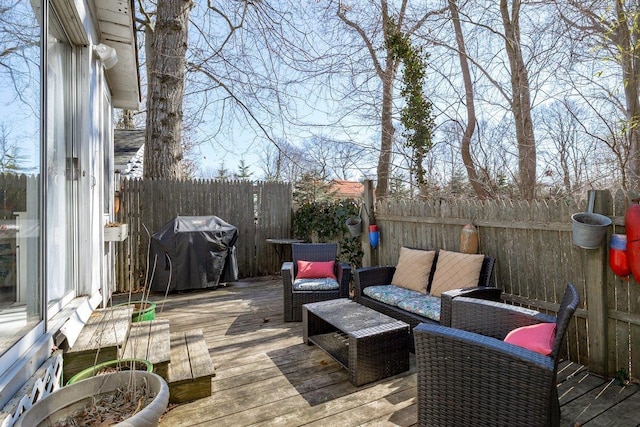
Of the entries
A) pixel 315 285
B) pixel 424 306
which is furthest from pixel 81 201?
pixel 424 306

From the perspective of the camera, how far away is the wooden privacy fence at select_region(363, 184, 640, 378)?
8.65ft

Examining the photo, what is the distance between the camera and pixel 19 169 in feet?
5.33

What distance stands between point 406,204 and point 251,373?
292cm

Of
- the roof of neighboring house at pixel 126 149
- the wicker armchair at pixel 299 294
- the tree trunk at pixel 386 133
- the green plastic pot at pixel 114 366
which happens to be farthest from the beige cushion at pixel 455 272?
the roof of neighboring house at pixel 126 149

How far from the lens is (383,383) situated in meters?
2.66

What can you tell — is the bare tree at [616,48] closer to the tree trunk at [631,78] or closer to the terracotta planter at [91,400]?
the tree trunk at [631,78]

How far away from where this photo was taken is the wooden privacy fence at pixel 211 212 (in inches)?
233

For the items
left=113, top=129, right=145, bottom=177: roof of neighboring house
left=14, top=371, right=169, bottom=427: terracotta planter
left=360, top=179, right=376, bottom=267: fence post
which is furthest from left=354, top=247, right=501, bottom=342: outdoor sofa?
left=113, top=129, right=145, bottom=177: roof of neighboring house

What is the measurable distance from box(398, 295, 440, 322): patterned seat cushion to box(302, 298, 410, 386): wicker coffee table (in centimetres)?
32

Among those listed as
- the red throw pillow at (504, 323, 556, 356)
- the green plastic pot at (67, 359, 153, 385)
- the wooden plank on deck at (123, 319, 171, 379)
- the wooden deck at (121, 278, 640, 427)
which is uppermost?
the red throw pillow at (504, 323, 556, 356)

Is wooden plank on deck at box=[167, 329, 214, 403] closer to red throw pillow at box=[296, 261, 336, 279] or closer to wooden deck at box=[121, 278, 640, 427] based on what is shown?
wooden deck at box=[121, 278, 640, 427]

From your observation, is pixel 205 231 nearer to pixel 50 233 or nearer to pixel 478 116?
pixel 50 233

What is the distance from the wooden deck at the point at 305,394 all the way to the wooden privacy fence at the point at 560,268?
0.23 m

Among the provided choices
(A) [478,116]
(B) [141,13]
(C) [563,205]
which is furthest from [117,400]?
(B) [141,13]
